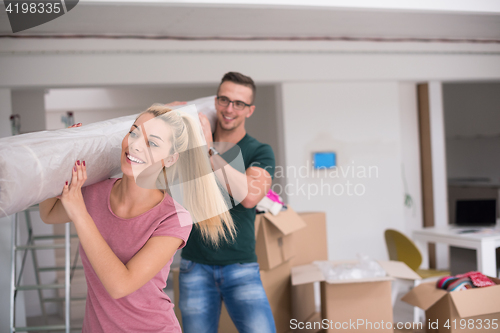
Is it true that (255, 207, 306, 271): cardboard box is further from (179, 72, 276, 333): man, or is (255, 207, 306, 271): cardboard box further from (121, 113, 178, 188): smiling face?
(121, 113, 178, 188): smiling face

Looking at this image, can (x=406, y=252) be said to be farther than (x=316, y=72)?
No

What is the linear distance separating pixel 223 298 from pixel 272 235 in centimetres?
75

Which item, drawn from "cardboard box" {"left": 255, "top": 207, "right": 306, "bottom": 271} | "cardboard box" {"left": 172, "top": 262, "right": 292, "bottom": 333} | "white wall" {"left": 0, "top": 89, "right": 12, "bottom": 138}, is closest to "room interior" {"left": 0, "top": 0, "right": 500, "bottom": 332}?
"white wall" {"left": 0, "top": 89, "right": 12, "bottom": 138}

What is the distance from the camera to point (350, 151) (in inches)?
160

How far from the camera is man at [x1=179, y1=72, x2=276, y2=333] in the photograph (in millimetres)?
1528

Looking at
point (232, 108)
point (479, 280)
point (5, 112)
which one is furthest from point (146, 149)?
point (5, 112)

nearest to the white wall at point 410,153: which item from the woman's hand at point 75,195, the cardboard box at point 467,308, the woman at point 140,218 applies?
the cardboard box at point 467,308

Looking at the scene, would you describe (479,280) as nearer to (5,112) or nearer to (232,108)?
(232,108)

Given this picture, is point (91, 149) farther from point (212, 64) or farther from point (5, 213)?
point (212, 64)

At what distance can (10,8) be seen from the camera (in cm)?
280

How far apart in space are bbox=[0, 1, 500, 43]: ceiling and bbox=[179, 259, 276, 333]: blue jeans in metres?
1.96

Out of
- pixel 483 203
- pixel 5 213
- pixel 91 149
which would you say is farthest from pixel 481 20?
pixel 5 213

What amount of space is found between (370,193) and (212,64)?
6.77ft

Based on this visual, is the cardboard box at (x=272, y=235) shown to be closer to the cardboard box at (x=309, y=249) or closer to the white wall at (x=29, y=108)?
the cardboard box at (x=309, y=249)
